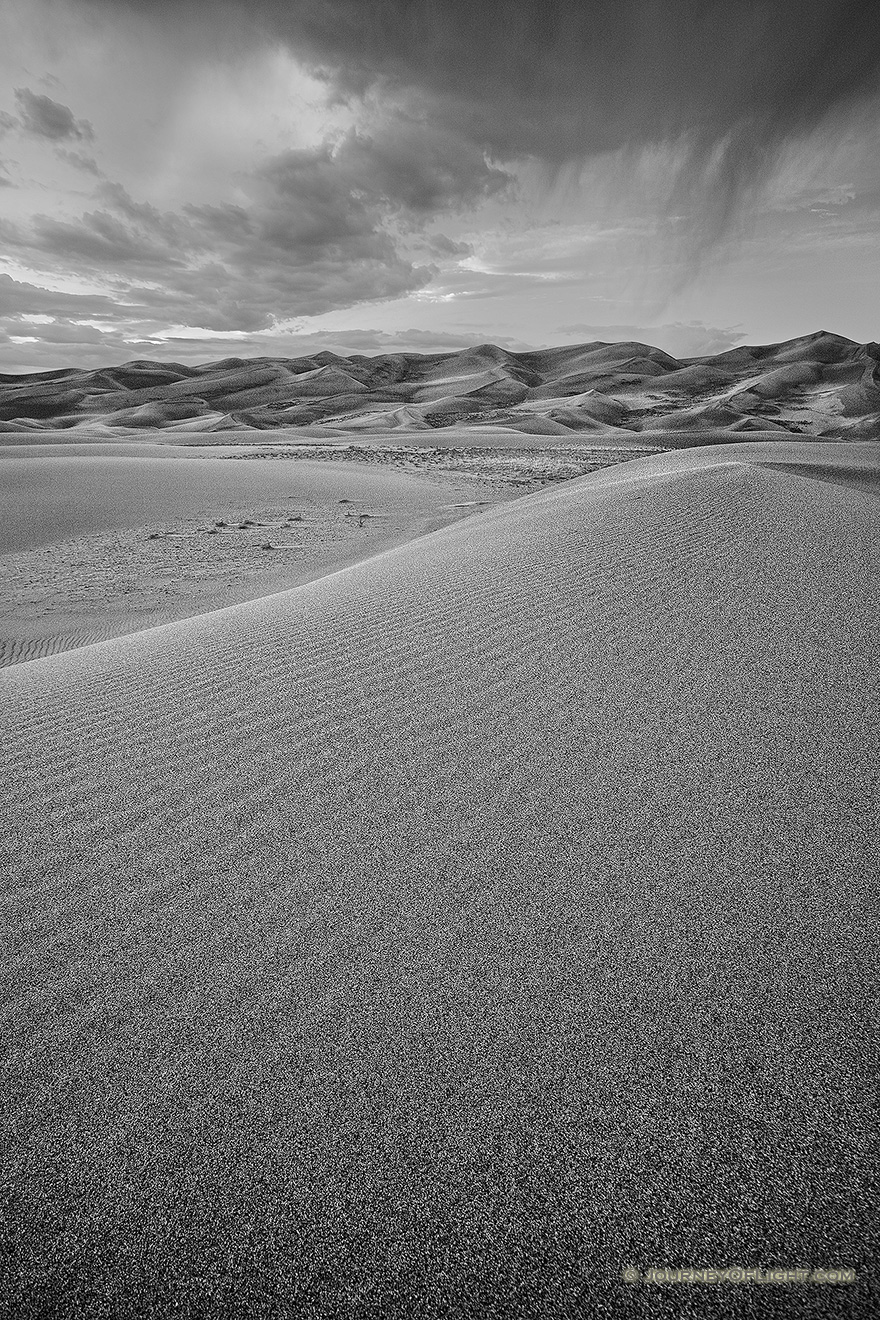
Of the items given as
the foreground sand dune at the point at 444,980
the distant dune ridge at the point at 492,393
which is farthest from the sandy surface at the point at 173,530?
the distant dune ridge at the point at 492,393

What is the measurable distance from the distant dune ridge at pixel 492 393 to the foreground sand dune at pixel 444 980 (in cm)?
3114

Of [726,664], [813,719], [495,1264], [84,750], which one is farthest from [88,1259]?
[726,664]

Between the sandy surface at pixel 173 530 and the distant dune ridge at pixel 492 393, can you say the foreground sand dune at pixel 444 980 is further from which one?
the distant dune ridge at pixel 492 393

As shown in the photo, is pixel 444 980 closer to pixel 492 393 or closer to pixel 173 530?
pixel 173 530

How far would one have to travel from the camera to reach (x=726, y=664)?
322 cm

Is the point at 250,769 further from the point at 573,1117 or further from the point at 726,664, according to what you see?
the point at 726,664

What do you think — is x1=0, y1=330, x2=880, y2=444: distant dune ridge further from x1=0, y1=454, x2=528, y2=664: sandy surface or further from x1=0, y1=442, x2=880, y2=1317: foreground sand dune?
x1=0, y1=442, x2=880, y2=1317: foreground sand dune

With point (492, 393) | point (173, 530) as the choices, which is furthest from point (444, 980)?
point (492, 393)

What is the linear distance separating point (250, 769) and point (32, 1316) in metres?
1.65

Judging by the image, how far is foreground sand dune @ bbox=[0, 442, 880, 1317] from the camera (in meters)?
1.17

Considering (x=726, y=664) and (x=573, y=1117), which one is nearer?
(x=573, y=1117)

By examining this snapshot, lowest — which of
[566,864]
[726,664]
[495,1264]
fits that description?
[495,1264]

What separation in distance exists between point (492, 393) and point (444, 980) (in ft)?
269

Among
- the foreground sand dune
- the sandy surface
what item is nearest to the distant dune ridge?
the sandy surface
